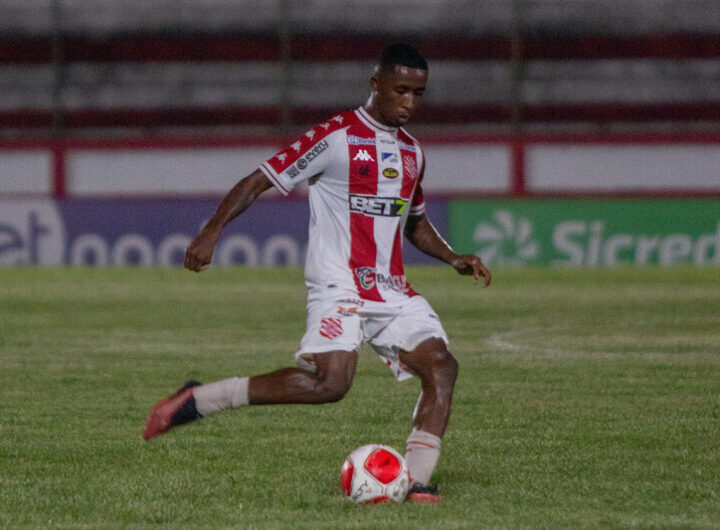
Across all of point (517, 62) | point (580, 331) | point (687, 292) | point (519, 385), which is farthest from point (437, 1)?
point (519, 385)

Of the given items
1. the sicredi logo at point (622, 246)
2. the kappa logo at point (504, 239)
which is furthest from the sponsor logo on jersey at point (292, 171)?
the sicredi logo at point (622, 246)

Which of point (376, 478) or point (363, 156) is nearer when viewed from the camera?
point (376, 478)

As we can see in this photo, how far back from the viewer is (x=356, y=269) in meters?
5.20

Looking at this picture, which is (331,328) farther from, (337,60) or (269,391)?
(337,60)

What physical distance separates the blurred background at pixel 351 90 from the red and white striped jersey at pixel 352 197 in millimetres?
19074

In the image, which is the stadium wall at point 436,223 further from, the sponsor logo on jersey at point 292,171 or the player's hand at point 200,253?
the player's hand at point 200,253

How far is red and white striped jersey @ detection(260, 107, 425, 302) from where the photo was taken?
17.0 feet

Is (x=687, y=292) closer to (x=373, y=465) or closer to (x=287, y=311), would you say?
(x=287, y=311)

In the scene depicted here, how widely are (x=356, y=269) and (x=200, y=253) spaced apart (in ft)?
2.18

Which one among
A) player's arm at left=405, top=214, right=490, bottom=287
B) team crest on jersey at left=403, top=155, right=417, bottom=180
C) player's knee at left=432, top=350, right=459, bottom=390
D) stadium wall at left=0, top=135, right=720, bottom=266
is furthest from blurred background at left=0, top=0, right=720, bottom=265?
player's knee at left=432, top=350, right=459, bottom=390

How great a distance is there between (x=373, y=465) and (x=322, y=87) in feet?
74.6

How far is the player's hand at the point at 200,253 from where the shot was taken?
4.86 m

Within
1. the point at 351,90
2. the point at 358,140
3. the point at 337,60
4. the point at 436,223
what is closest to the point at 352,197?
the point at 358,140

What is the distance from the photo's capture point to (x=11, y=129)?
27.6m
